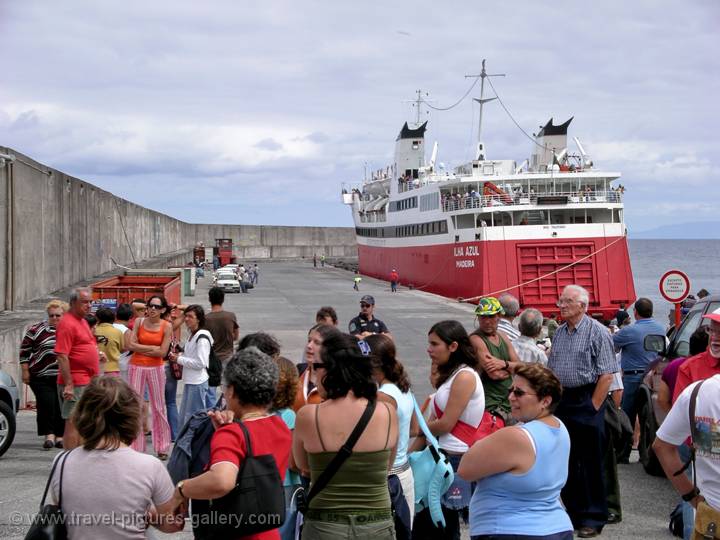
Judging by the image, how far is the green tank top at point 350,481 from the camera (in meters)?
4.03

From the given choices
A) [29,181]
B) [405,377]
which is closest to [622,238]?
[29,181]

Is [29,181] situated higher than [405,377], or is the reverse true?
[29,181]

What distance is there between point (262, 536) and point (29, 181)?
17871mm

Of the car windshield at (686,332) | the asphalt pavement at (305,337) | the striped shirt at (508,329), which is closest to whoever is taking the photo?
the asphalt pavement at (305,337)

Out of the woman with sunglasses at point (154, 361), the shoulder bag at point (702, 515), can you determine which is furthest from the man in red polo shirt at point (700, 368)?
the woman with sunglasses at point (154, 361)

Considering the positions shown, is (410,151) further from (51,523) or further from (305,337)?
(51,523)

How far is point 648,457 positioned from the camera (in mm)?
8539

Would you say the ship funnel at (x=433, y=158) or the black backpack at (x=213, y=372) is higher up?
the ship funnel at (x=433, y=158)

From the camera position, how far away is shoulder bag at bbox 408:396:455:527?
5047 mm

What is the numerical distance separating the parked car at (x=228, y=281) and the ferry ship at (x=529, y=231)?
9898mm

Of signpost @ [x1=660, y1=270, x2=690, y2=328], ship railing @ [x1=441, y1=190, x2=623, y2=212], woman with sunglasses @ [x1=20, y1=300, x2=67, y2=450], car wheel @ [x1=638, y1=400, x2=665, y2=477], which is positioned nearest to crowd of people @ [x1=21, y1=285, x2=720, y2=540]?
car wheel @ [x1=638, y1=400, x2=665, y2=477]

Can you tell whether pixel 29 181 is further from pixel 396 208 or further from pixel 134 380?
pixel 396 208

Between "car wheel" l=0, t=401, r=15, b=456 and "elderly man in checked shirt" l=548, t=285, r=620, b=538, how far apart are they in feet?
17.6

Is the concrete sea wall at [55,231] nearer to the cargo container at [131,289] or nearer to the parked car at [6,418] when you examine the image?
the cargo container at [131,289]
